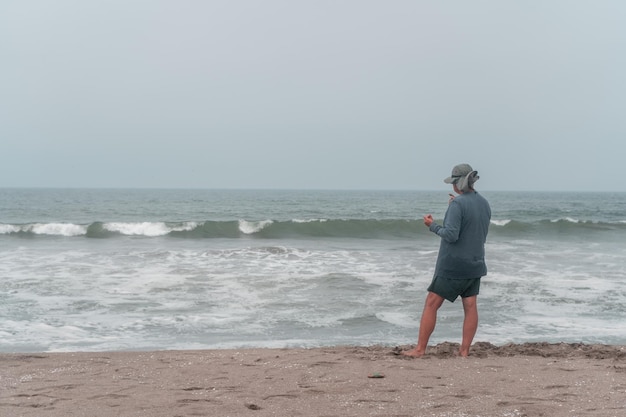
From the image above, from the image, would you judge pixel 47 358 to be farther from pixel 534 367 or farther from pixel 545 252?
pixel 545 252

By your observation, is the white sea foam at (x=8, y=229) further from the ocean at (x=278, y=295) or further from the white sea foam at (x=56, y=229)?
the ocean at (x=278, y=295)

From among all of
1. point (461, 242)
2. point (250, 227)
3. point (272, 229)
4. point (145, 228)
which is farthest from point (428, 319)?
point (145, 228)

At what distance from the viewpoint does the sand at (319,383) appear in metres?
3.71

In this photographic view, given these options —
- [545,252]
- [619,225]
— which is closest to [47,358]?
[545,252]

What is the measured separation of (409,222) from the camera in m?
25.4

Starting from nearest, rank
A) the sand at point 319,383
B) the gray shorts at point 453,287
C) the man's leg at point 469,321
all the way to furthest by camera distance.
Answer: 1. the sand at point 319,383
2. the gray shorts at point 453,287
3. the man's leg at point 469,321

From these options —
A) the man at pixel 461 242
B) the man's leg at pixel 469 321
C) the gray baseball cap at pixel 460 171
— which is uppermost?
the gray baseball cap at pixel 460 171

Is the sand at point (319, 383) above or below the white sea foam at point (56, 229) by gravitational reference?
above

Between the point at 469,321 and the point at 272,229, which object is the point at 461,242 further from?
the point at 272,229

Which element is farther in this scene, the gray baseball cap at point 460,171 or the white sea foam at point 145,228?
the white sea foam at point 145,228

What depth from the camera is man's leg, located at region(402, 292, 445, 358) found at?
199 inches

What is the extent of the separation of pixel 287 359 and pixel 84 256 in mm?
10907

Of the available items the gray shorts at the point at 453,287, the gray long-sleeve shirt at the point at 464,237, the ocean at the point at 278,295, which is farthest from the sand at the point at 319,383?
the ocean at the point at 278,295

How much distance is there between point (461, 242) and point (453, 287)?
1.30 feet
